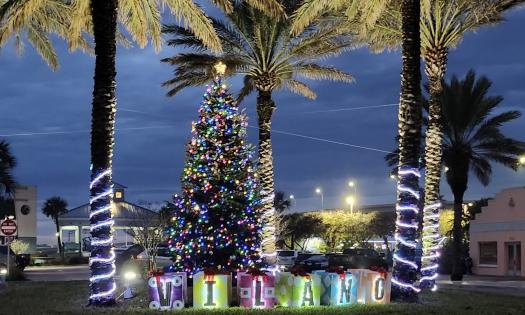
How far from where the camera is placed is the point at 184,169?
2159 cm

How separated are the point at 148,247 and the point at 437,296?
16262 millimetres

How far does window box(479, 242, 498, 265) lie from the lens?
1743 inches

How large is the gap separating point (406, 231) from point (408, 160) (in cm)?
184

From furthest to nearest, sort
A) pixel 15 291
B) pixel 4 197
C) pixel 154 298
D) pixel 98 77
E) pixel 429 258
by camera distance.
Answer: pixel 4 197
pixel 429 258
pixel 15 291
pixel 98 77
pixel 154 298

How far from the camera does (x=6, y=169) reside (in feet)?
148

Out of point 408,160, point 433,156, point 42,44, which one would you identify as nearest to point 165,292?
point 408,160

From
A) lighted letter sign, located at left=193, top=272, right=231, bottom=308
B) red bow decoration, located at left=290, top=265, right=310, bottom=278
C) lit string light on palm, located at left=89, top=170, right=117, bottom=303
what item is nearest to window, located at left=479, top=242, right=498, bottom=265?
red bow decoration, located at left=290, top=265, right=310, bottom=278

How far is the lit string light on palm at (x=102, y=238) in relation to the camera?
1719 cm

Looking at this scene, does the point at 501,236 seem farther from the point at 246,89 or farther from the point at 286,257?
the point at 246,89

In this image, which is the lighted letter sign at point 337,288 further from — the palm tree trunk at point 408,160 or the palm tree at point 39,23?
the palm tree at point 39,23

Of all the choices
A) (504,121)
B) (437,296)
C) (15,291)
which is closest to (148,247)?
(15,291)

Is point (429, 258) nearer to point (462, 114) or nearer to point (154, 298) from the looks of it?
point (154, 298)

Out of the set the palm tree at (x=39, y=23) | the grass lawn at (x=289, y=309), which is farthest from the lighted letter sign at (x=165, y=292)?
the palm tree at (x=39, y=23)

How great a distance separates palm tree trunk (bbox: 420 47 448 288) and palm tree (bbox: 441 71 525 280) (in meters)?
12.1
